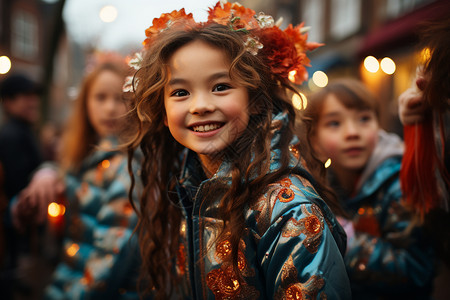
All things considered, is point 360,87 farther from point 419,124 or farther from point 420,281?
point 420,281

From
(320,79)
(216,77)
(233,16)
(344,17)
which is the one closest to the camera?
(216,77)

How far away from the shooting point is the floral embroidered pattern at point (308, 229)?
4.36 feet

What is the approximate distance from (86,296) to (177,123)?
5.26 feet

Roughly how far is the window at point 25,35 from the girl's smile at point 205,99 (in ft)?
83.8

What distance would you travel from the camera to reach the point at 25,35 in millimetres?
24938

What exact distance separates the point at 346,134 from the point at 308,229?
4.18 ft

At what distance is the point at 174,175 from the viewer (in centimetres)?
186

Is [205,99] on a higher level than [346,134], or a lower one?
higher

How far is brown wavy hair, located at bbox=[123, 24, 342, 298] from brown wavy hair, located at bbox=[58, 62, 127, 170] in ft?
4.98

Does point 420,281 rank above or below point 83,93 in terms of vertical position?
below

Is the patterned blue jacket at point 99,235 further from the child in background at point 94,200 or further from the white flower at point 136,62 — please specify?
the white flower at point 136,62

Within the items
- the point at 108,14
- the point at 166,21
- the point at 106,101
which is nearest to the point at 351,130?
the point at 166,21

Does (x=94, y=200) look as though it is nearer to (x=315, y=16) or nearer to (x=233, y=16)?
(x=233, y=16)

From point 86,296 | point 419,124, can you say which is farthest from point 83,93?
point 419,124
